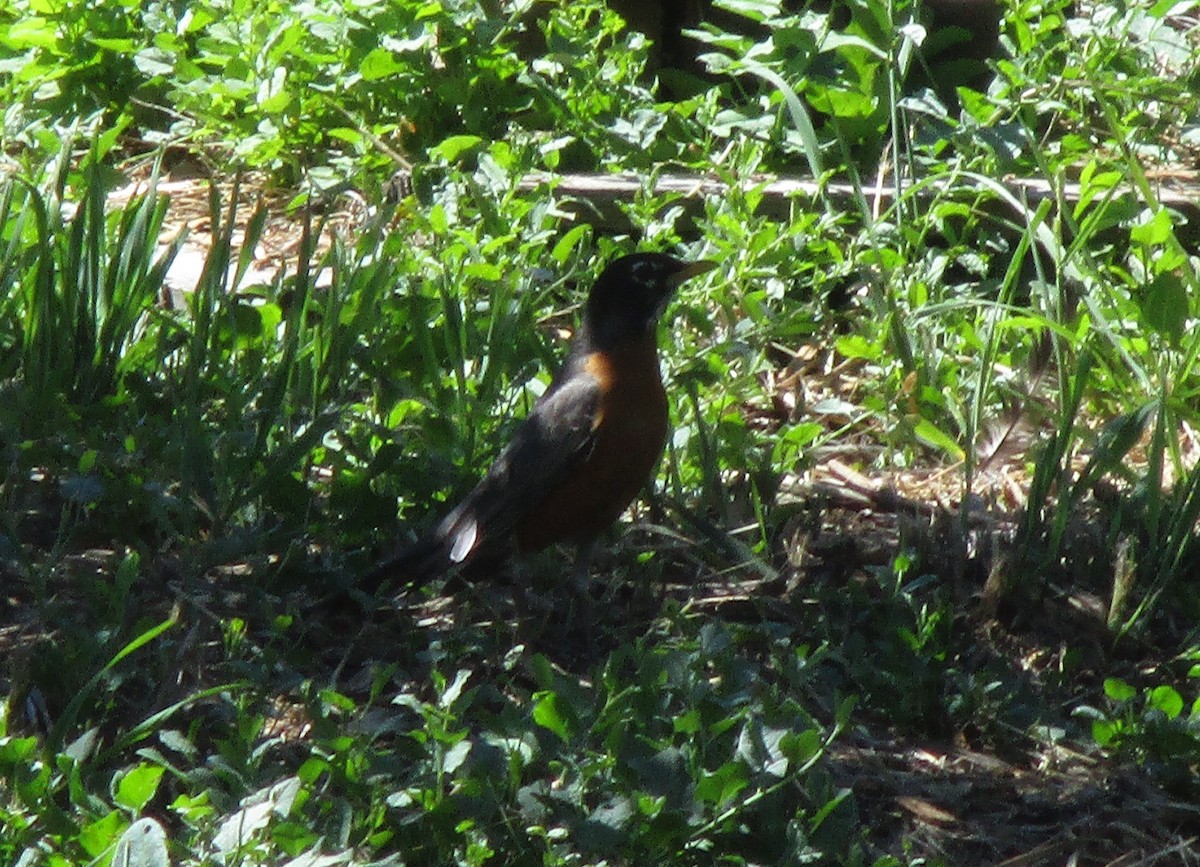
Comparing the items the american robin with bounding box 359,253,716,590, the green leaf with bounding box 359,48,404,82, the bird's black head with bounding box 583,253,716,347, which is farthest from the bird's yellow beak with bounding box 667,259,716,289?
the green leaf with bounding box 359,48,404,82

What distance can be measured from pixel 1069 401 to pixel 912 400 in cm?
77

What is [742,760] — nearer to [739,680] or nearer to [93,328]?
[739,680]

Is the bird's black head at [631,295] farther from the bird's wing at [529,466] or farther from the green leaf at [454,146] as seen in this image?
the green leaf at [454,146]

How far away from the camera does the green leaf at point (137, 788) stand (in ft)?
8.21

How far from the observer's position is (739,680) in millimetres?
2992

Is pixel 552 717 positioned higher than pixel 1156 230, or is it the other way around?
pixel 1156 230

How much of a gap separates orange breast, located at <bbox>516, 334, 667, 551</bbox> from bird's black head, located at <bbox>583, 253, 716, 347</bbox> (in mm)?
252

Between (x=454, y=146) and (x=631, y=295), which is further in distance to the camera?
(x=454, y=146)

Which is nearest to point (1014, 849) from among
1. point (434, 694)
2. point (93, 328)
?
point (434, 694)

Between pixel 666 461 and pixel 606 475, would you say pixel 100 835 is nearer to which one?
pixel 606 475

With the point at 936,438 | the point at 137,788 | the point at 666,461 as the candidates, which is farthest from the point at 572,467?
the point at 137,788

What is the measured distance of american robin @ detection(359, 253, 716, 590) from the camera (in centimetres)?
393

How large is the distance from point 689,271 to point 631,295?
0.21 meters

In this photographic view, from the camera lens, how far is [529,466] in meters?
4.03
